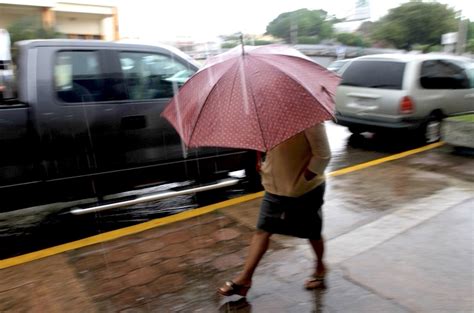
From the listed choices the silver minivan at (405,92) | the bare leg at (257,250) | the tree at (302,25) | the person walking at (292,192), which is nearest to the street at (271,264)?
the bare leg at (257,250)

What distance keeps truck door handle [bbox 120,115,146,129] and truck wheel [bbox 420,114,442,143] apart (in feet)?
17.5

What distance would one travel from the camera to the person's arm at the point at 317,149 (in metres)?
2.74

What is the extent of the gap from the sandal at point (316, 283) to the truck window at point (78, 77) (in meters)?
2.78

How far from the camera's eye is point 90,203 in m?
4.87

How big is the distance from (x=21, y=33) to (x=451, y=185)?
743cm

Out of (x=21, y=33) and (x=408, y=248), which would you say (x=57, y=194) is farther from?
(x=21, y=33)

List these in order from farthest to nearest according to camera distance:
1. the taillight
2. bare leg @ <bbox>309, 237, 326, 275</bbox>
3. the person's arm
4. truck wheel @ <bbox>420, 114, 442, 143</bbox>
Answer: truck wheel @ <bbox>420, 114, 442, 143</bbox> → the taillight → bare leg @ <bbox>309, 237, 326, 275</bbox> → the person's arm

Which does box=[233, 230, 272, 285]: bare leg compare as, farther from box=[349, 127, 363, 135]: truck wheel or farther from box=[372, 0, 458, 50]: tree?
box=[372, 0, 458, 50]: tree

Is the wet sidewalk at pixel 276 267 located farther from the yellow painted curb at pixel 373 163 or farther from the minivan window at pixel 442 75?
the minivan window at pixel 442 75

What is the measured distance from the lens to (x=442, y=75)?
27.2 feet

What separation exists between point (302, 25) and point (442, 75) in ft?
16.3

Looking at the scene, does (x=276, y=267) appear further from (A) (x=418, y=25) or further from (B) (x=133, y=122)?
(A) (x=418, y=25)

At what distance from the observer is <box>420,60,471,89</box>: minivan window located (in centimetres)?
794

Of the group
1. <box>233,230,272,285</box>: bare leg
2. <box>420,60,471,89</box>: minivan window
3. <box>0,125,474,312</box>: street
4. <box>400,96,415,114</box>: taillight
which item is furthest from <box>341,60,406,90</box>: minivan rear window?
<box>233,230,272,285</box>: bare leg
